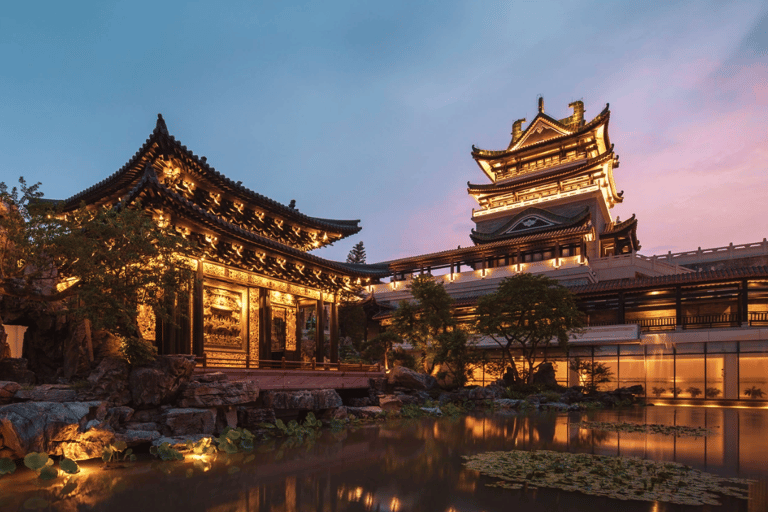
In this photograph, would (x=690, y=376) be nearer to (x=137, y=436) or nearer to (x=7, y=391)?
(x=137, y=436)

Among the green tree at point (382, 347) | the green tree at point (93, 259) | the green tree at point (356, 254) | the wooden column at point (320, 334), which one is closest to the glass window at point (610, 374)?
the green tree at point (382, 347)

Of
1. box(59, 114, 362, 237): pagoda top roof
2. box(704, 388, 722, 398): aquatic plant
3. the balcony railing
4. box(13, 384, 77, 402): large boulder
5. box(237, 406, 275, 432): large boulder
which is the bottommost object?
box(704, 388, 722, 398): aquatic plant

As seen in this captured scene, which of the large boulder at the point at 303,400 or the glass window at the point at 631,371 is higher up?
the large boulder at the point at 303,400

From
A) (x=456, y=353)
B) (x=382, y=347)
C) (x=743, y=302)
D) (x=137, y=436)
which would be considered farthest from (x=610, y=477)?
(x=382, y=347)

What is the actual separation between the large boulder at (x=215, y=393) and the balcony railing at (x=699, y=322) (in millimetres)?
25275

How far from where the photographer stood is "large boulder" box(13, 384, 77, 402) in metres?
10.8

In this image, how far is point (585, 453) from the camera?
10.9 m

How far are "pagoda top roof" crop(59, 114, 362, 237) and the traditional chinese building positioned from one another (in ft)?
0.12

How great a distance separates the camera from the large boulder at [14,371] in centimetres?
1309

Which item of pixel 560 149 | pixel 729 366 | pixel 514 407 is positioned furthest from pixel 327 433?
pixel 560 149

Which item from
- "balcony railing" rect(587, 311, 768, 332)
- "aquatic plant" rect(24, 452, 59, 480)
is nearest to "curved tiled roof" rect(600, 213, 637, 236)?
"balcony railing" rect(587, 311, 768, 332)

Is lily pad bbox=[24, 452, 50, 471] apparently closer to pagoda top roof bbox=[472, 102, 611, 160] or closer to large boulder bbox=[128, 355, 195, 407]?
large boulder bbox=[128, 355, 195, 407]

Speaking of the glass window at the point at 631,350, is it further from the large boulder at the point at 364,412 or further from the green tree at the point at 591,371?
the large boulder at the point at 364,412

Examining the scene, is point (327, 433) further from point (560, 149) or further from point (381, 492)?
point (560, 149)
